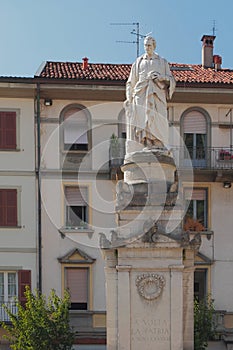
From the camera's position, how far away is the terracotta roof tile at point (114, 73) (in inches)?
826

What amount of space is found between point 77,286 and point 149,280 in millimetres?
10393

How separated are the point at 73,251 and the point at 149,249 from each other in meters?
10.3

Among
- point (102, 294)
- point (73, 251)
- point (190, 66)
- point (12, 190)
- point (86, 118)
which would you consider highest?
point (190, 66)

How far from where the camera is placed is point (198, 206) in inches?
837

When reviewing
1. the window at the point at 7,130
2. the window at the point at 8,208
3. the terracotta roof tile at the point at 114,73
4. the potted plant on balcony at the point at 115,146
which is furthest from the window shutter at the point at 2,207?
the terracotta roof tile at the point at 114,73

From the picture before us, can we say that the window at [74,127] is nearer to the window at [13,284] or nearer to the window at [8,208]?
the window at [8,208]

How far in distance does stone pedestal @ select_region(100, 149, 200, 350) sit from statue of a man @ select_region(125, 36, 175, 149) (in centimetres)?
136

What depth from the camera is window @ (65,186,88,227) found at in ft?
68.6

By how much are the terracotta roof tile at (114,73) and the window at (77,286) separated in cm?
690

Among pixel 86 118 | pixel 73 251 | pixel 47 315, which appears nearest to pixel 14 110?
pixel 86 118

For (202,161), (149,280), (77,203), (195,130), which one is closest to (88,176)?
(77,203)

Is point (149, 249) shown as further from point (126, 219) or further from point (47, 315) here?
point (47, 315)

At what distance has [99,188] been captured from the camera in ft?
68.7

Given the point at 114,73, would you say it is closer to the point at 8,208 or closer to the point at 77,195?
the point at 77,195
